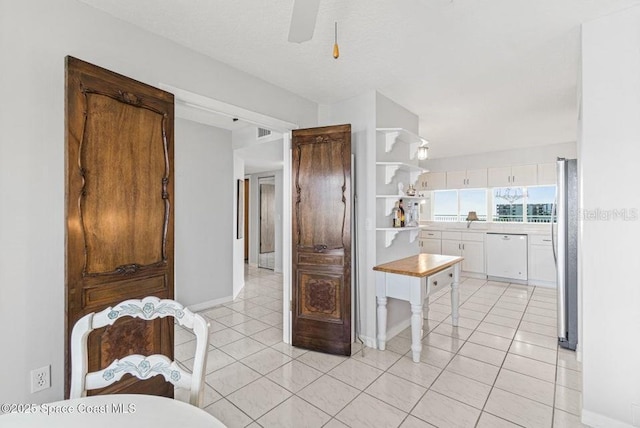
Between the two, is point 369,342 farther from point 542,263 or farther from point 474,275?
point 542,263

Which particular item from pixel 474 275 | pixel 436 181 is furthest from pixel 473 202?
pixel 474 275

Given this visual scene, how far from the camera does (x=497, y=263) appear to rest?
5664mm

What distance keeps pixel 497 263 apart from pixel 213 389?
536 cm

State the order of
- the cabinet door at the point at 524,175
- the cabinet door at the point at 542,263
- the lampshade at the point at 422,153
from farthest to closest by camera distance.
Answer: the cabinet door at the point at 524,175
the cabinet door at the point at 542,263
the lampshade at the point at 422,153

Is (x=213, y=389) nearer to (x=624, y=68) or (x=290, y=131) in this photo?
(x=290, y=131)

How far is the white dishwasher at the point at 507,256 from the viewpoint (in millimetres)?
5430

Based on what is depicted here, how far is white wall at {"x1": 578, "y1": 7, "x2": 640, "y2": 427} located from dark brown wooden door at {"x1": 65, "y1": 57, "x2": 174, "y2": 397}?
2.75 m

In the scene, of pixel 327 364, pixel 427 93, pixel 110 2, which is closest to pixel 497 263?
pixel 427 93

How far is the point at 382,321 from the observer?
295 centimetres

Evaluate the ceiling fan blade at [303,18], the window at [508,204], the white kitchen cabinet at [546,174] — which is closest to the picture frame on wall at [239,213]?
the ceiling fan blade at [303,18]

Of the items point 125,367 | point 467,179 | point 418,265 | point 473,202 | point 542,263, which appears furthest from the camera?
point 473,202

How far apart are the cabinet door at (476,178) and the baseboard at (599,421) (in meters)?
4.94

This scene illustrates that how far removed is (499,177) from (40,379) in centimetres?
689

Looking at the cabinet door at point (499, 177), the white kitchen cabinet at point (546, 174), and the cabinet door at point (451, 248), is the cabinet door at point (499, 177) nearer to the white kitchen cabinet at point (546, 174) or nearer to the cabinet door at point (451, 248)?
the white kitchen cabinet at point (546, 174)
